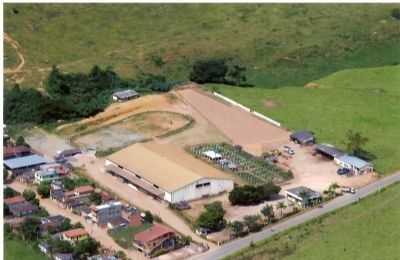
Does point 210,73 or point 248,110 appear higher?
point 210,73

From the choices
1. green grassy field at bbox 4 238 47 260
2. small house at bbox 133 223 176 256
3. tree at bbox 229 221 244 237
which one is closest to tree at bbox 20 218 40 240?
green grassy field at bbox 4 238 47 260

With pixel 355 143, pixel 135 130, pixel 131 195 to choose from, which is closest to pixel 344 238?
pixel 355 143

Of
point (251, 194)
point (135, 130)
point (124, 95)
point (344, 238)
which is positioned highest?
point (124, 95)

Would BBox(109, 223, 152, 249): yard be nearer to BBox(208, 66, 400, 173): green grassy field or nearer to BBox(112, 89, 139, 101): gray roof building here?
BBox(208, 66, 400, 173): green grassy field

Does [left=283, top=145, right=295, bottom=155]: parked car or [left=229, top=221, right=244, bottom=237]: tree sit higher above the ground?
[left=283, top=145, right=295, bottom=155]: parked car

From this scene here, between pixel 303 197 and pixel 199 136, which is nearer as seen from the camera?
pixel 303 197

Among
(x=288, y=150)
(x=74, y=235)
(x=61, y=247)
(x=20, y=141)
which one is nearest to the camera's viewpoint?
(x=61, y=247)

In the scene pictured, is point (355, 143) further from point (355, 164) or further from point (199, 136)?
point (199, 136)
